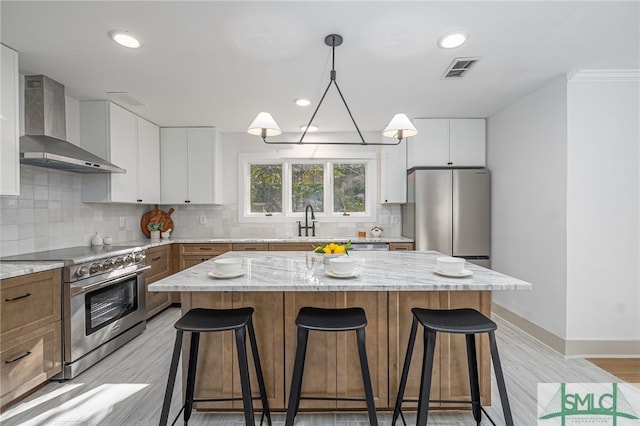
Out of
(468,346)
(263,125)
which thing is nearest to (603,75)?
(468,346)

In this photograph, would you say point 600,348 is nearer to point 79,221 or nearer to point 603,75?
point 603,75

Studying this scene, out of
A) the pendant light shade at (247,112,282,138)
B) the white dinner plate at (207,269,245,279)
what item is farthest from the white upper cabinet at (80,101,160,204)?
the white dinner plate at (207,269,245,279)

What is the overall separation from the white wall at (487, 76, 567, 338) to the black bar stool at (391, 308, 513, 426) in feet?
5.14

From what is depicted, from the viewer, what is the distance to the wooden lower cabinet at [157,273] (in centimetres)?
358

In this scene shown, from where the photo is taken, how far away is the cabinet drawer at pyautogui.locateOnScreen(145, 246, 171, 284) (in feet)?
11.8

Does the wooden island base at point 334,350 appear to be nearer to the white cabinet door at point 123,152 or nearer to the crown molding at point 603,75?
the crown molding at point 603,75

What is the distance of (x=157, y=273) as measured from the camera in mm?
Answer: 3729

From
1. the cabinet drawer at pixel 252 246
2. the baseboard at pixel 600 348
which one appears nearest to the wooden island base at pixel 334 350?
the baseboard at pixel 600 348

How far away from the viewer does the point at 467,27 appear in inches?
78.0

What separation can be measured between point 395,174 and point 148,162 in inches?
131

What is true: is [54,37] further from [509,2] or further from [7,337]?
[509,2]

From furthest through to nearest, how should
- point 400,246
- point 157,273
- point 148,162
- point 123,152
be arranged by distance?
point 148,162 < point 400,246 < point 157,273 < point 123,152

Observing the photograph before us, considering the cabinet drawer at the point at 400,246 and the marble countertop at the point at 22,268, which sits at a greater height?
the marble countertop at the point at 22,268

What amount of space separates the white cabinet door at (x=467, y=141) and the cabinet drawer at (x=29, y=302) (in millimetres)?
4269
